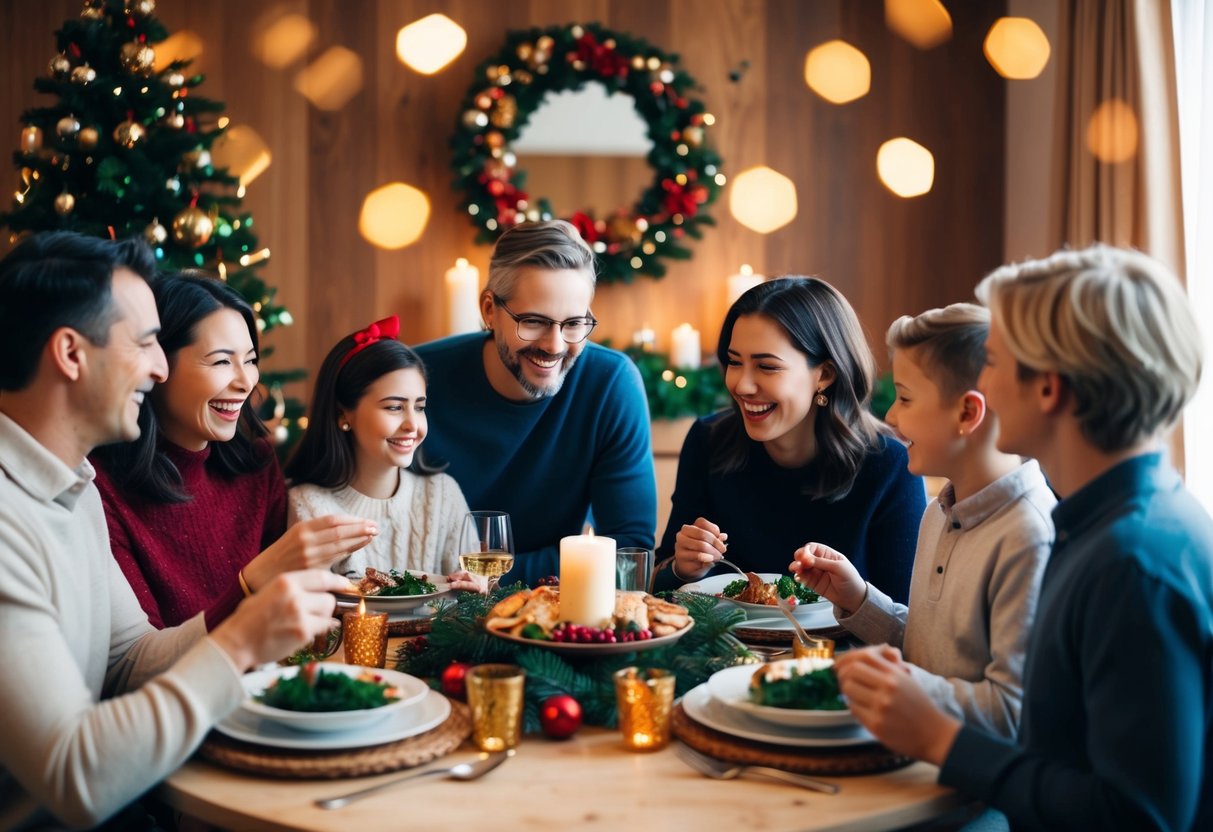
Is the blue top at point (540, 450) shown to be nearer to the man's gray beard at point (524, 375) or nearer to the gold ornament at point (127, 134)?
the man's gray beard at point (524, 375)

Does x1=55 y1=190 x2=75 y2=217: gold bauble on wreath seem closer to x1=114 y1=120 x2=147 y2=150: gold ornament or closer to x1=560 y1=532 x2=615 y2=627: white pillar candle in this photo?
x1=114 y1=120 x2=147 y2=150: gold ornament

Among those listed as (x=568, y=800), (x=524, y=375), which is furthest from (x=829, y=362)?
(x=568, y=800)

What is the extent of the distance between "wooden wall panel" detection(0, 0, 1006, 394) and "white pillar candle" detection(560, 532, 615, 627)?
12.2 ft

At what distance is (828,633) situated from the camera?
197 centimetres

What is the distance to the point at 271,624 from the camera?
141 centimetres

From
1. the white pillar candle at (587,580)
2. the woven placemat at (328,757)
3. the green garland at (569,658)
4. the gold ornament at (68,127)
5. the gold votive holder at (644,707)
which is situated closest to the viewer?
the woven placemat at (328,757)

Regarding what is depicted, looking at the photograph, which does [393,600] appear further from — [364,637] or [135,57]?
[135,57]

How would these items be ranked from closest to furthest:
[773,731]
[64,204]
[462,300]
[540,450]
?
[773,731], [540,450], [64,204], [462,300]

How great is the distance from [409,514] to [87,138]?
197cm

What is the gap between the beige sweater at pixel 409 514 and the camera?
278 centimetres

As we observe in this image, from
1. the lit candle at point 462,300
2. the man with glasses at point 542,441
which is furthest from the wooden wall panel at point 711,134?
the man with glasses at point 542,441

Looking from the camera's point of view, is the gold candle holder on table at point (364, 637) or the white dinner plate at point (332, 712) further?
the gold candle holder on table at point (364, 637)

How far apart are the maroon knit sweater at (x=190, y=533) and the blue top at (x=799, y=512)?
2.99 ft

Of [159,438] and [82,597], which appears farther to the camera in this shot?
[159,438]
